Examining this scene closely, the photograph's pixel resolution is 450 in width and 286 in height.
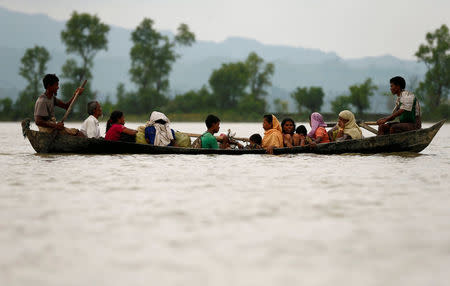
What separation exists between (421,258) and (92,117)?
8.55 metres

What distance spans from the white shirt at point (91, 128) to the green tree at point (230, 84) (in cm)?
5767

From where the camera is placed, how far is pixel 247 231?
12.6ft

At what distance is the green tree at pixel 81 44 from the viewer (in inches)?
2090

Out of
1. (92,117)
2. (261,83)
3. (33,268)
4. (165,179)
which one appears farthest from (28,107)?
(33,268)

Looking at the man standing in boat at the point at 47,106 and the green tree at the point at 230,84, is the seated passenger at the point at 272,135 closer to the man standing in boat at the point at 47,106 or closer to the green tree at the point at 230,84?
the man standing in boat at the point at 47,106

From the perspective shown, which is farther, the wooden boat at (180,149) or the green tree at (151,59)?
the green tree at (151,59)

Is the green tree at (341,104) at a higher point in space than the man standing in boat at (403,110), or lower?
higher

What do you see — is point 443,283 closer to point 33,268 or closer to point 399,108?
point 33,268

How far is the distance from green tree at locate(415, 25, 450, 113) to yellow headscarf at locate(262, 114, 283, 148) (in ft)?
162

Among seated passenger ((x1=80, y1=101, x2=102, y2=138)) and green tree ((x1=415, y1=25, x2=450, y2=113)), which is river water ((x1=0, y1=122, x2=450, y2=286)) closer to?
seated passenger ((x1=80, y1=101, x2=102, y2=138))

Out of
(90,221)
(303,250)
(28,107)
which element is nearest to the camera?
(303,250)

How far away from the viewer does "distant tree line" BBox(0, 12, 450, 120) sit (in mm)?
53781

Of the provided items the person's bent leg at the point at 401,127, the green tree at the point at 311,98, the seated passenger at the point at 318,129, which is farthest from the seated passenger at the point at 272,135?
the green tree at the point at 311,98

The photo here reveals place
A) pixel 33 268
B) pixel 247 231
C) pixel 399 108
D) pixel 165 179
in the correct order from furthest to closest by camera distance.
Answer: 1. pixel 399 108
2. pixel 165 179
3. pixel 247 231
4. pixel 33 268
